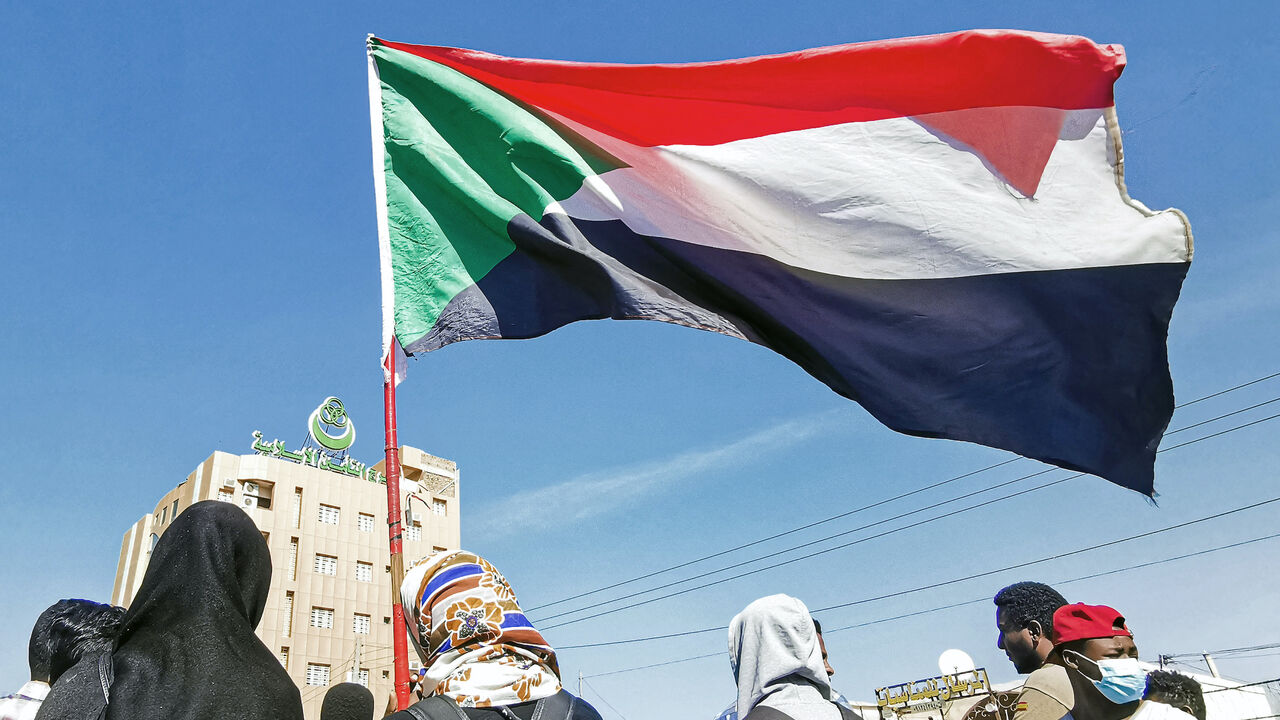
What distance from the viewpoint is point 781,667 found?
125 inches

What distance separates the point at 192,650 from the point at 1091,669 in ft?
10.1

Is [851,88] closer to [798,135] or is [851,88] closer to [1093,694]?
[798,135]

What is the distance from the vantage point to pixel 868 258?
17.5 ft

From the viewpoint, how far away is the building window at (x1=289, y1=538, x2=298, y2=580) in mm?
46781

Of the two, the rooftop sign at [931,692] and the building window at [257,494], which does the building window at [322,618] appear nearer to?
the building window at [257,494]

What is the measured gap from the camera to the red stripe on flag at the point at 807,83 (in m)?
5.24

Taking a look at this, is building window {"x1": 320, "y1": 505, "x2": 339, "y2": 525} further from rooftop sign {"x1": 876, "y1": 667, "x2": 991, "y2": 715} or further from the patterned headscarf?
the patterned headscarf

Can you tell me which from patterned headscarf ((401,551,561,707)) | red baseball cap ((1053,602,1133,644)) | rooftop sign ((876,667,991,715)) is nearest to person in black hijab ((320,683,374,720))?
patterned headscarf ((401,551,561,707))

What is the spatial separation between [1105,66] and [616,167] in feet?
8.86

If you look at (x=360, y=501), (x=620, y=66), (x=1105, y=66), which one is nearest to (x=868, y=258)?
(x=1105, y=66)

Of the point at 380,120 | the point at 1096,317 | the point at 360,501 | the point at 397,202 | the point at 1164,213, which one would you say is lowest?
the point at 1096,317

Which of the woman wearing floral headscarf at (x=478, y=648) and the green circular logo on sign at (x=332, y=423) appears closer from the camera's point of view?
the woman wearing floral headscarf at (x=478, y=648)

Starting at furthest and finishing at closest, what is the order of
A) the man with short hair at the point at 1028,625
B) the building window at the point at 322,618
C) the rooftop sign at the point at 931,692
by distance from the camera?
the building window at the point at 322,618, the rooftop sign at the point at 931,692, the man with short hair at the point at 1028,625

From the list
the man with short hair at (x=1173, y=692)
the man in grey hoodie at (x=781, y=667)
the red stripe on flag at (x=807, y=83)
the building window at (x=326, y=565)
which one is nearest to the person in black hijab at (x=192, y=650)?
the man in grey hoodie at (x=781, y=667)
